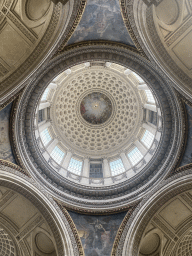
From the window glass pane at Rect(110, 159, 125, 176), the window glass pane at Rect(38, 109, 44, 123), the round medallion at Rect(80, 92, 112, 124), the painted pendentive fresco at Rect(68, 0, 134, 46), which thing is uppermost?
the round medallion at Rect(80, 92, 112, 124)

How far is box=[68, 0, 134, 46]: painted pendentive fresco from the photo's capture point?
10641mm

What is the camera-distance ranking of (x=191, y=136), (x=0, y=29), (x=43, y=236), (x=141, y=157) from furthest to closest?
1. (x=141, y=157)
2. (x=43, y=236)
3. (x=191, y=136)
4. (x=0, y=29)

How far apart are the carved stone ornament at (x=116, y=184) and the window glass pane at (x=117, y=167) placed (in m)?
3.60

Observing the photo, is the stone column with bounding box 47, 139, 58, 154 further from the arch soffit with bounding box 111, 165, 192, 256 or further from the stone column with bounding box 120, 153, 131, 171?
the arch soffit with bounding box 111, 165, 192, 256

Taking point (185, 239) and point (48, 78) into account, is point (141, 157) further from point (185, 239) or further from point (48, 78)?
point (48, 78)

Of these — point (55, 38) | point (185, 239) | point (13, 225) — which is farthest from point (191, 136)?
point (13, 225)

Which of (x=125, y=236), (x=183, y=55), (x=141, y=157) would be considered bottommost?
(x=125, y=236)

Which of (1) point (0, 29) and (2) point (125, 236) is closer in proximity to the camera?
(1) point (0, 29)

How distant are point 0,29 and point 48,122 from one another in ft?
46.5

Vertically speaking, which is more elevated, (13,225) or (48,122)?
(48,122)

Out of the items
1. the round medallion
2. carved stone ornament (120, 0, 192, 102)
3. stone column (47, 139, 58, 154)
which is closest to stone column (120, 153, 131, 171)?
the round medallion

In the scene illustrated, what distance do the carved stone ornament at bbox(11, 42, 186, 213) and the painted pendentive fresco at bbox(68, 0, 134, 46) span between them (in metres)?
0.56

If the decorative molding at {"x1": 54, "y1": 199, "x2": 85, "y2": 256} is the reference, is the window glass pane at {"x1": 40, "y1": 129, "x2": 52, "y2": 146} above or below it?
above

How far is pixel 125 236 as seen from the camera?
13281 mm
